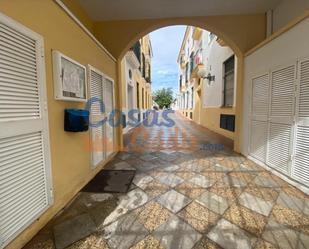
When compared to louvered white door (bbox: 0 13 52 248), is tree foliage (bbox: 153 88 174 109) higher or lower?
higher

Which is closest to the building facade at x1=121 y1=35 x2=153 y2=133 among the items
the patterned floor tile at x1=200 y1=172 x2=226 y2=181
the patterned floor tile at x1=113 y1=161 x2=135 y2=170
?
the patterned floor tile at x1=113 y1=161 x2=135 y2=170

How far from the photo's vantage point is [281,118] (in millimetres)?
2805

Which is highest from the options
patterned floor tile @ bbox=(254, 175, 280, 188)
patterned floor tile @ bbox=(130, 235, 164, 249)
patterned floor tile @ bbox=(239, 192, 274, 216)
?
patterned floor tile @ bbox=(254, 175, 280, 188)

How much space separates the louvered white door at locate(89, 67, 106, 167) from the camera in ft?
9.65

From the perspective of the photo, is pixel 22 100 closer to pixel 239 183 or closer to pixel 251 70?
pixel 239 183

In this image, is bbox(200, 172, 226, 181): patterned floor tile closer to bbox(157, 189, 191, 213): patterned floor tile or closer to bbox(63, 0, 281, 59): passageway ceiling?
bbox(157, 189, 191, 213): patterned floor tile

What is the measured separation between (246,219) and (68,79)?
2.46m

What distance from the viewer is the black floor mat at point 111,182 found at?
99.2 inches

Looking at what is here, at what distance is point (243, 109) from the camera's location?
162 inches

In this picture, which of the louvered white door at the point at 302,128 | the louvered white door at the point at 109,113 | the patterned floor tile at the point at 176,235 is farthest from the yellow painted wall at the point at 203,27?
the patterned floor tile at the point at 176,235

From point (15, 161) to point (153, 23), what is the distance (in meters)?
4.06

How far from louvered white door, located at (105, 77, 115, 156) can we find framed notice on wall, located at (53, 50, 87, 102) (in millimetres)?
1151

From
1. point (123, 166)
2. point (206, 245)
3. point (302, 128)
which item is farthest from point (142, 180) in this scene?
point (302, 128)

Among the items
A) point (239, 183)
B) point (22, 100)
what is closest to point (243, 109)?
point (239, 183)
